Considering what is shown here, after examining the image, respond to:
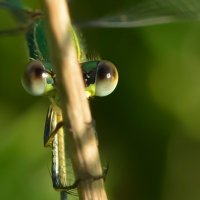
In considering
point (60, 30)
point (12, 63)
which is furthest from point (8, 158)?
point (60, 30)

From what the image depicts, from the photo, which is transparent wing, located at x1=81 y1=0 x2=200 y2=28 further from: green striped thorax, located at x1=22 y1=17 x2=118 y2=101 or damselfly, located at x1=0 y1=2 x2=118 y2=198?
green striped thorax, located at x1=22 y1=17 x2=118 y2=101

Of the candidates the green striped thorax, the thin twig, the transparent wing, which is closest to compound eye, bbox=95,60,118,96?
the green striped thorax

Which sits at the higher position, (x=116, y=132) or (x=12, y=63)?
(x=12, y=63)

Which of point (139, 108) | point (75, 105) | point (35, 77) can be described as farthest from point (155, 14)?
point (75, 105)

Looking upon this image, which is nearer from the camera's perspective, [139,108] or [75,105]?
[75,105]

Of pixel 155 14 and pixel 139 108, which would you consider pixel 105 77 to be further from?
pixel 139 108

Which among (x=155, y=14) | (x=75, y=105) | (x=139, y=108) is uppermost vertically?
(x=155, y=14)

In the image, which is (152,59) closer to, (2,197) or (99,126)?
(99,126)

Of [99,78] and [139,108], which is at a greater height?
[99,78]

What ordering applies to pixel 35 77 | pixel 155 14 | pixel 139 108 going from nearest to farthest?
pixel 35 77, pixel 155 14, pixel 139 108
